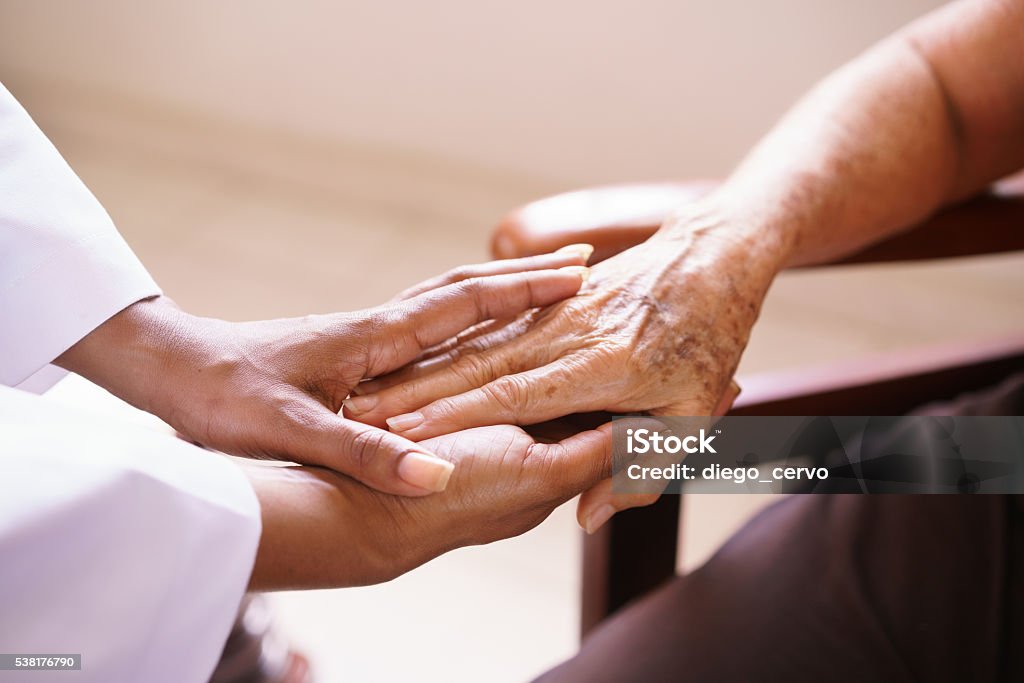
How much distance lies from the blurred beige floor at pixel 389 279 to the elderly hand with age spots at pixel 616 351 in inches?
35.9

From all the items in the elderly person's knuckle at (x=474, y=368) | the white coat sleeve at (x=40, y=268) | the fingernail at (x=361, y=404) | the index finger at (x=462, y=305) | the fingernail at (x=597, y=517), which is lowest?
the fingernail at (x=597, y=517)

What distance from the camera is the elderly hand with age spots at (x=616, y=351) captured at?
89 cm

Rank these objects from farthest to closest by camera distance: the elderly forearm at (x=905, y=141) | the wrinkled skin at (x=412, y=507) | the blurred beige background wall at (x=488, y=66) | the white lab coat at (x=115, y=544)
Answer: the blurred beige background wall at (x=488, y=66), the elderly forearm at (x=905, y=141), the wrinkled skin at (x=412, y=507), the white lab coat at (x=115, y=544)

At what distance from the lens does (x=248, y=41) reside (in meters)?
3.09

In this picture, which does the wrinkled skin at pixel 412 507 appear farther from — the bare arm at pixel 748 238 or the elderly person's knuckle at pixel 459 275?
the elderly person's knuckle at pixel 459 275

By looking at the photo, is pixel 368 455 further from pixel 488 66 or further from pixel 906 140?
pixel 488 66

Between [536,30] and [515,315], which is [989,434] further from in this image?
[536,30]

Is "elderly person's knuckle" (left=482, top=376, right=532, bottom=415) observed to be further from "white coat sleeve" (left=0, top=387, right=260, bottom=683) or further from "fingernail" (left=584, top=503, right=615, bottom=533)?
"white coat sleeve" (left=0, top=387, right=260, bottom=683)

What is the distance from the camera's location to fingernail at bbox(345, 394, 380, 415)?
2.90ft

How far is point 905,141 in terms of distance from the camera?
3.76 feet

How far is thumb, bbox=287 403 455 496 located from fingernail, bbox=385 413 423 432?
5cm

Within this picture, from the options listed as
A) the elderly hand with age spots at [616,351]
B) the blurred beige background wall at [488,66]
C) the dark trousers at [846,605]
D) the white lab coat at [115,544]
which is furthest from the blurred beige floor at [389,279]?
the white lab coat at [115,544]

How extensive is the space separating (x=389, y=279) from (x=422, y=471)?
197 cm

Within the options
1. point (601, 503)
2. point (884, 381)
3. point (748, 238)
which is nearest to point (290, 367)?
point (601, 503)
